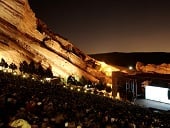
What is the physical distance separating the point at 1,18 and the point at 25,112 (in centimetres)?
3360

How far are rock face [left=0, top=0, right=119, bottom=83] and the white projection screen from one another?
14.8 meters

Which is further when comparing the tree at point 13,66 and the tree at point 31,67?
the tree at point 31,67

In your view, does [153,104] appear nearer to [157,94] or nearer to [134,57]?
[157,94]

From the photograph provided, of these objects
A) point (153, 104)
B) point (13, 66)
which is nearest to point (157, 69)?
point (13, 66)

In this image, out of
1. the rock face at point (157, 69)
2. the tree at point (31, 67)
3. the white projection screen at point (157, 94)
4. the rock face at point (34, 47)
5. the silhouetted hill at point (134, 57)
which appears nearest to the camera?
the white projection screen at point (157, 94)

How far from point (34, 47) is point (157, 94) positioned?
18.4 metres

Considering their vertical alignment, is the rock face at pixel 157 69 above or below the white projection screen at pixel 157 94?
above

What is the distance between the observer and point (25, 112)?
12.8m

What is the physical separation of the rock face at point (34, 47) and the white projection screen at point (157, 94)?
1475 centimetres

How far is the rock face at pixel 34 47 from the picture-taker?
43781 mm

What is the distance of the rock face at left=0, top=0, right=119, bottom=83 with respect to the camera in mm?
43781

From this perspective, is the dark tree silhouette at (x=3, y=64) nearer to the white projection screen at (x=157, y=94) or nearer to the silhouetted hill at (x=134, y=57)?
the white projection screen at (x=157, y=94)

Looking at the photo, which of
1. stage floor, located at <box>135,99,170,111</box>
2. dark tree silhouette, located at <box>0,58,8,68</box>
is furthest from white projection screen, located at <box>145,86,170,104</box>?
dark tree silhouette, located at <box>0,58,8,68</box>

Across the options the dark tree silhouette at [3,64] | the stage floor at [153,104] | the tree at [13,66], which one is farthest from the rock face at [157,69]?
the dark tree silhouette at [3,64]
